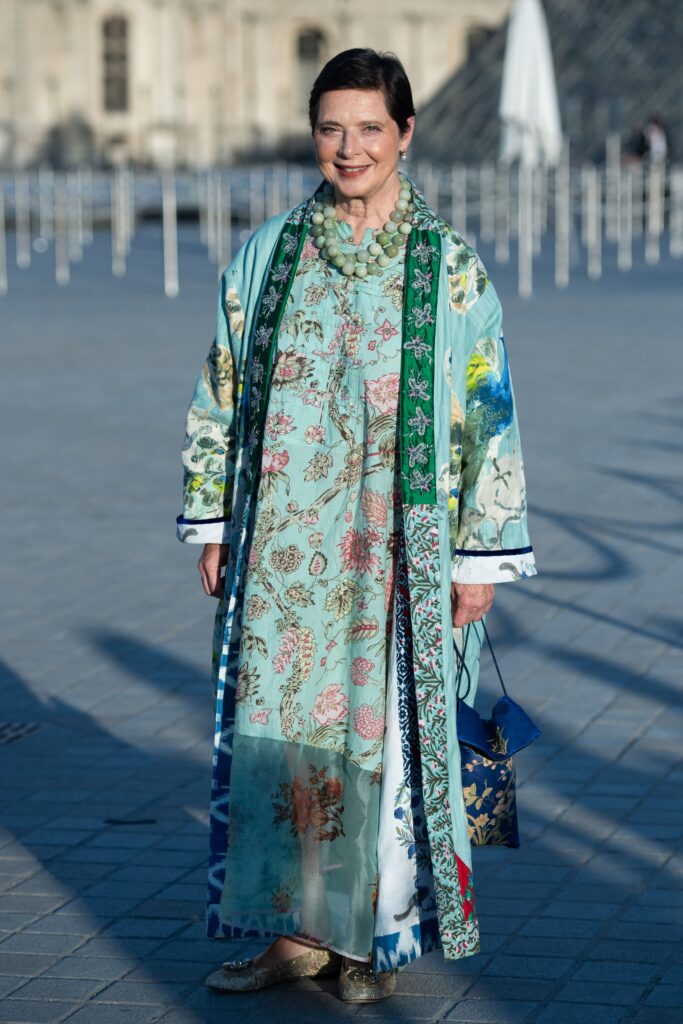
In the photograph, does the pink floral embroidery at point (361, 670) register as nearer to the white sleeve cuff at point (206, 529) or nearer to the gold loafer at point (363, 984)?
the white sleeve cuff at point (206, 529)

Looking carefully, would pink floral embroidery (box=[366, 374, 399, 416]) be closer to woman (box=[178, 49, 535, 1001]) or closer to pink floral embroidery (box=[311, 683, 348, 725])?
woman (box=[178, 49, 535, 1001])

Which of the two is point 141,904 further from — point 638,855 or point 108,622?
point 108,622

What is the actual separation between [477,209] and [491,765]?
22789 millimetres

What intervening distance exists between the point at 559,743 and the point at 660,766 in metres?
0.31

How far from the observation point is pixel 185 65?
52625 millimetres

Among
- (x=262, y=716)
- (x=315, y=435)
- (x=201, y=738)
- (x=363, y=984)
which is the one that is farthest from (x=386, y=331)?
(x=201, y=738)

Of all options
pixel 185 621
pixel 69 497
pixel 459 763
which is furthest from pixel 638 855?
pixel 69 497

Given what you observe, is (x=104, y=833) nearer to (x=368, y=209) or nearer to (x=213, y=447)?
(x=213, y=447)

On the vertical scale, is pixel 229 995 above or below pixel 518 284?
below

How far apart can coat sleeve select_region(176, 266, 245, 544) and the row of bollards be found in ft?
51.6

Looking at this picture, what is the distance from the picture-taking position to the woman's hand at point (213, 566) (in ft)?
11.6

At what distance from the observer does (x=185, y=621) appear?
6.43 meters

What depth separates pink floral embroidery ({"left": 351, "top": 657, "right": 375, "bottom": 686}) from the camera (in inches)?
130

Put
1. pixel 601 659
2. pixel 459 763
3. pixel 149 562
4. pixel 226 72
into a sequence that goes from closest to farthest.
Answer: pixel 459 763 < pixel 601 659 < pixel 149 562 < pixel 226 72
